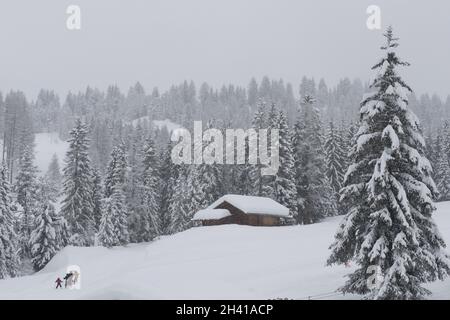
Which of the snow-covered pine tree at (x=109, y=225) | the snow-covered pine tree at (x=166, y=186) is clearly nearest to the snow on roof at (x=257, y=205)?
the snow-covered pine tree at (x=109, y=225)

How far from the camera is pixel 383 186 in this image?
70.3ft

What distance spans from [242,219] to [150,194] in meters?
17.9

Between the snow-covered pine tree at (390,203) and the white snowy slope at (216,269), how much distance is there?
3.45 metres

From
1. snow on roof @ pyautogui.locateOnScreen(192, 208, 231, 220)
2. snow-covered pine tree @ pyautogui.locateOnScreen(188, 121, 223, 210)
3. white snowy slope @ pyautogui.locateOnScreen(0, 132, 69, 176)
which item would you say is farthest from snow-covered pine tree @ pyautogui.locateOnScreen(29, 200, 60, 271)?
white snowy slope @ pyautogui.locateOnScreen(0, 132, 69, 176)

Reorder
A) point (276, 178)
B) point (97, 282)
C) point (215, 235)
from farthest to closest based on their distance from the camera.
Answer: point (276, 178) → point (215, 235) → point (97, 282)

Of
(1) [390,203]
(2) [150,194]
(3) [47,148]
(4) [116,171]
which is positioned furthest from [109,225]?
(3) [47,148]

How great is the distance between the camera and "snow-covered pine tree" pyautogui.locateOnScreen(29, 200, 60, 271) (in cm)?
5306

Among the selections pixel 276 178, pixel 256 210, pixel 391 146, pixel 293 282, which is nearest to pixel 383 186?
pixel 391 146

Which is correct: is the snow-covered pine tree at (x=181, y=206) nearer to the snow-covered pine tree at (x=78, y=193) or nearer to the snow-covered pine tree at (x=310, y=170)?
the snow-covered pine tree at (x=78, y=193)

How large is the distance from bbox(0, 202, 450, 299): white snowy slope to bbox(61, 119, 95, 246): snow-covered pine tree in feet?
17.6

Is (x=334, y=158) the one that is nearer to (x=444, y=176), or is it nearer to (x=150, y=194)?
(x=444, y=176)

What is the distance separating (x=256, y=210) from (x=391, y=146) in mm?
32497

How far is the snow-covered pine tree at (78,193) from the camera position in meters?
58.5
